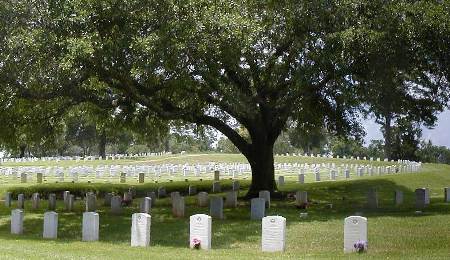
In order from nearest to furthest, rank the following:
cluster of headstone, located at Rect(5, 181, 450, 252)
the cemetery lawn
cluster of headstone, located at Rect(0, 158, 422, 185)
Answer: the cemetery lawn < cluster of headstone, located at Rect(5, 181, 450, 252) < cluster of headstone, located at Rect(0, 158, 422, 185)

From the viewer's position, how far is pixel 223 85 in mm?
21359

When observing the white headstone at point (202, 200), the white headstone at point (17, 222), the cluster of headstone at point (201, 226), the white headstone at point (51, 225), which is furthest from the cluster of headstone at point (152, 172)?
the white headstone at point (51, 225)

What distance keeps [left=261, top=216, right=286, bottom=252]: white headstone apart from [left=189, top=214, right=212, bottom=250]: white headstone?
1.24 m

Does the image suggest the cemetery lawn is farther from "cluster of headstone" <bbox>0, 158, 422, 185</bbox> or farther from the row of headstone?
"cluster of headstone" <bbox>0, 158, 422, 185</bbox>

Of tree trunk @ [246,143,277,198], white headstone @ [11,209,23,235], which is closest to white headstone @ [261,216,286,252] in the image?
white headstone @ [11,209,23,235]

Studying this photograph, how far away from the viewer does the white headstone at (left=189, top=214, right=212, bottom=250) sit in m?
13.4

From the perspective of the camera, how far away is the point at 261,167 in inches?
1032

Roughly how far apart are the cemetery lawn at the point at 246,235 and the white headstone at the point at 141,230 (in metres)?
0.29

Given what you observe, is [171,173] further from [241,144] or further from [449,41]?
[449,41]

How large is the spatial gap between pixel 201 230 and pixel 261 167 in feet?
42.3

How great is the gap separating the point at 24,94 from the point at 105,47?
→ 341cm

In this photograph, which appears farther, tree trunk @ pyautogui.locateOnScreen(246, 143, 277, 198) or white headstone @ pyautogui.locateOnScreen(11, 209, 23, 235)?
tree trunk @ pyautogui.locateOnScreen(246, 143, 277, 198)

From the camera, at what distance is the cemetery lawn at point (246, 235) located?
1247 centimetres

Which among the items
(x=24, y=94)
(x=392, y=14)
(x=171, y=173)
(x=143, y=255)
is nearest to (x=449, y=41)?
(x=392, y=14)
